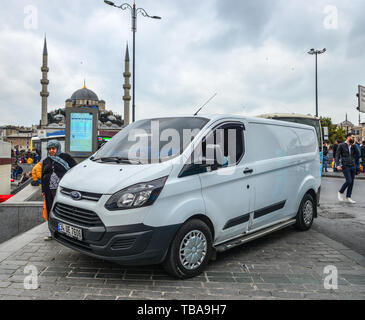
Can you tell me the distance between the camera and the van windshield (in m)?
3.99

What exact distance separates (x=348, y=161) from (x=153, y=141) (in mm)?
7189

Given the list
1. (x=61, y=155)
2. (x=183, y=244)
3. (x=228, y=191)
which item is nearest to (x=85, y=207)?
(x=183, y=244)

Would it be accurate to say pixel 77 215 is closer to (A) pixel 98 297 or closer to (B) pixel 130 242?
(B) pixel 130 242

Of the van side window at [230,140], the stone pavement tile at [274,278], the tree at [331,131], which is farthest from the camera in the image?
the tree at [331,131]

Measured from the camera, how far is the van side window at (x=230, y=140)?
4305 mm

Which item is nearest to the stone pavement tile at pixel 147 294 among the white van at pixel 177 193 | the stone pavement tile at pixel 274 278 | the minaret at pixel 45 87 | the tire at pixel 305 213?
the white van at pixel 177 193

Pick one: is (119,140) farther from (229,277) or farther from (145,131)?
(229,277)

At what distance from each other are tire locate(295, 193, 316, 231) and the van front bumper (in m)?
3.11

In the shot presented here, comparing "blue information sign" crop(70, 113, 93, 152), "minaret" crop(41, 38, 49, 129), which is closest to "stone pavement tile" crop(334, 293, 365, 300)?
"blue information sign" crop(70, 113, 93, 152)

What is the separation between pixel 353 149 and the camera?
9.59m

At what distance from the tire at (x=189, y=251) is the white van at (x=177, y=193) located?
0.01 m

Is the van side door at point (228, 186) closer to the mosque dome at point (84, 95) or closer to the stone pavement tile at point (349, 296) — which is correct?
the stone pavement tile at point (349, 296)

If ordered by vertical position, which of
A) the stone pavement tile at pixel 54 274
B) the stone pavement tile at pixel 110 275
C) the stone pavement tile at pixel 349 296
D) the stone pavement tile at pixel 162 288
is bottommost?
the stone pavement tile at pixel 349 296
